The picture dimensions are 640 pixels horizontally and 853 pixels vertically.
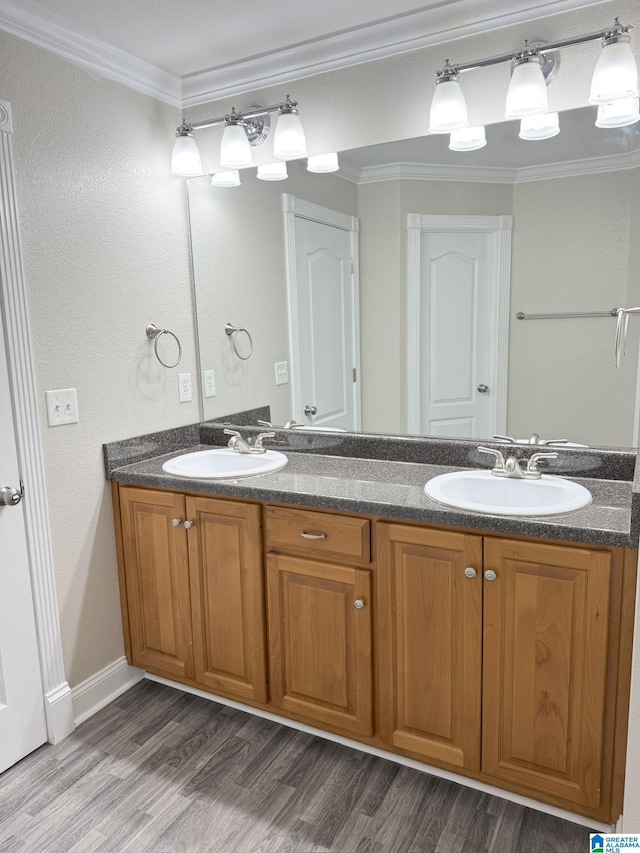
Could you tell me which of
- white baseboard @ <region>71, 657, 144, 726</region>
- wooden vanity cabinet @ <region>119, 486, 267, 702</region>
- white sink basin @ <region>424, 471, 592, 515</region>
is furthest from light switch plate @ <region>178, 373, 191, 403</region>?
white sink basin @ <region>424, 471, 592, 515</region>

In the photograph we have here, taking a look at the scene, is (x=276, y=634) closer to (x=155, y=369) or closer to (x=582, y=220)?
(x=155, y=369)

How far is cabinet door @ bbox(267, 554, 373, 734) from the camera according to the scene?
178cm

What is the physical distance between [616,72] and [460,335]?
0.84 m

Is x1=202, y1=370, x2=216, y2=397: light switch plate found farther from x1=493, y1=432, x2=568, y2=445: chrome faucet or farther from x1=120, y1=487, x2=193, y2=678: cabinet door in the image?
x1=493, y1=432, x2=568, y2=445: chrome faucet

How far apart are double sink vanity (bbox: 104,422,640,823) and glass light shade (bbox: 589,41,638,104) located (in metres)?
1.02

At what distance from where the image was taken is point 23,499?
6.24 feet

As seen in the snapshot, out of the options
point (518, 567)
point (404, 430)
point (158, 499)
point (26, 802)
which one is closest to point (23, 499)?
point (158, 499)

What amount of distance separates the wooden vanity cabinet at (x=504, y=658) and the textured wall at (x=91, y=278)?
109 centimetres

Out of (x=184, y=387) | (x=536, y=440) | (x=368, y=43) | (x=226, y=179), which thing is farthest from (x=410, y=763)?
(x=368, y=43)

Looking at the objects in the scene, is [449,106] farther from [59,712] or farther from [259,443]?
[59,712]

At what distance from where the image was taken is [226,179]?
244 cm

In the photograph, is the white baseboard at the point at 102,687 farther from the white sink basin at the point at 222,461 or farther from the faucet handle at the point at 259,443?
the faucet handle at the point at 259,443

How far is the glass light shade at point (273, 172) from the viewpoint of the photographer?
231cm

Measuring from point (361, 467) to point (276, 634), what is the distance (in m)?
0.63
